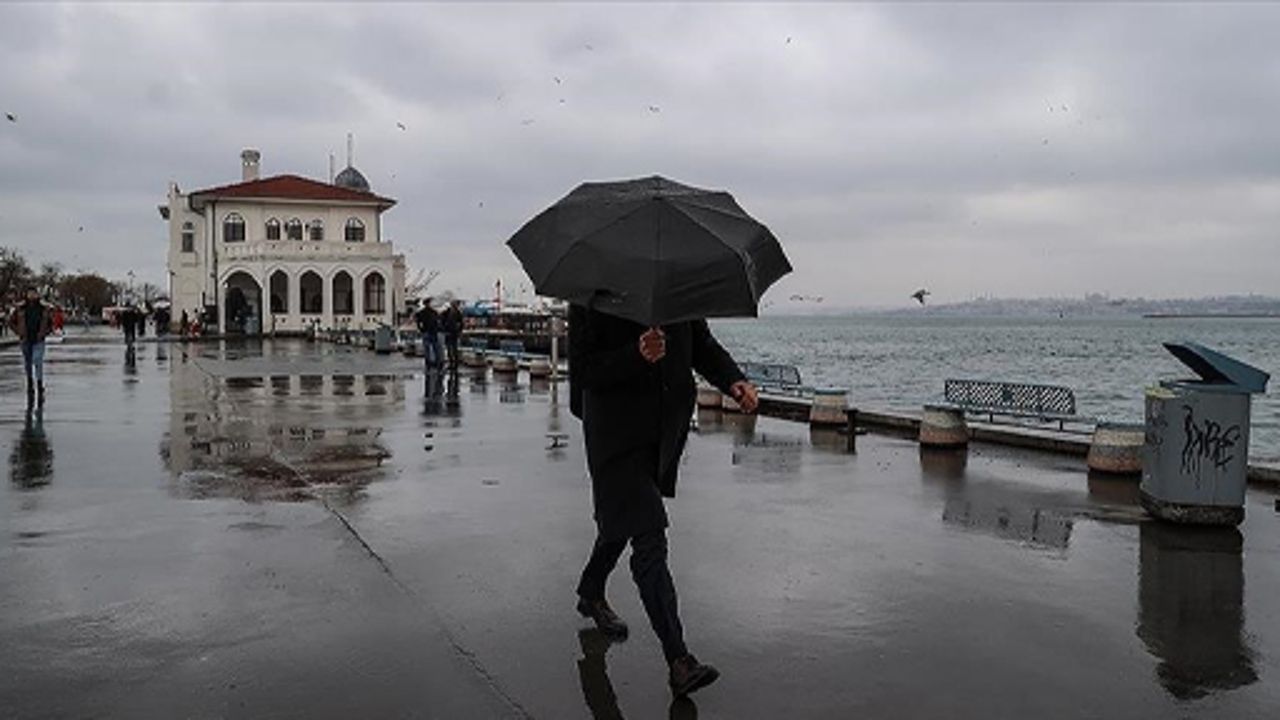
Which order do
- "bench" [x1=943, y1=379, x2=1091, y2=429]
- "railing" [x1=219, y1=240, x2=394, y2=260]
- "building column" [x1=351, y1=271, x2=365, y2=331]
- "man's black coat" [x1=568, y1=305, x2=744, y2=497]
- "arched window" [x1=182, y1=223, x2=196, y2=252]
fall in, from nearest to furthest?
"man's black coat" [x1=568, y1=305, x2=744, y2=497], "bench" [x1=943, y1=379, x2=1091, y2=429], "railing" [x1=219, y1=240, x2=394, y2=260], "building column" [x1=351, y1=271, x2=365, y2=331], "arched window" [x1=182, y1=223, x2=196, y2=252]

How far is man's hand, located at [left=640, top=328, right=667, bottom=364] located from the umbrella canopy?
0.19m

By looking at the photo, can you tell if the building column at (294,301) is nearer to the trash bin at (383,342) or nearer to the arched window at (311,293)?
the arched window at (311,293)

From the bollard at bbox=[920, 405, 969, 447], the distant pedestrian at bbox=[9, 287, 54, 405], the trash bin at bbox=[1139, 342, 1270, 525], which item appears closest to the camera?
the trash bin at bbox=[1139, 342, 1270, 525]

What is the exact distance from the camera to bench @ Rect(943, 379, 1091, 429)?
14547mm

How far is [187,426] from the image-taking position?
48.4 ft

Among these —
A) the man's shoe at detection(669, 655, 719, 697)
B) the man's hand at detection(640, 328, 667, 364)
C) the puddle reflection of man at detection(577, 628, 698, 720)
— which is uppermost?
the man's hand at detection(640, 328, 667, 364)

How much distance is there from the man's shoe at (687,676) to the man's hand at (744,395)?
1.17 metres

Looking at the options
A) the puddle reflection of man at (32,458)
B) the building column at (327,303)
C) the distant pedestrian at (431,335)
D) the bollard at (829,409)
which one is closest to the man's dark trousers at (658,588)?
the puddle reflection of man at (32,458)

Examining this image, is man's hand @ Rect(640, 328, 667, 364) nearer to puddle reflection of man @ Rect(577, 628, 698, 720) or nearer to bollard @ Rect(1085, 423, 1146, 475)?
puddle reflection of man @ Rect(577, 628, 698, 720)

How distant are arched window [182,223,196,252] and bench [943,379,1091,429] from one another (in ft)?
201

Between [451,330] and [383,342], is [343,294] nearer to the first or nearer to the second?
[383,342]

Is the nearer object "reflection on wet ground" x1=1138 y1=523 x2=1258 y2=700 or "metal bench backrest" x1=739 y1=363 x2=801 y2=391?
"reflection on wet ground" x1=1138 y1=523 x2=1258 y2=700

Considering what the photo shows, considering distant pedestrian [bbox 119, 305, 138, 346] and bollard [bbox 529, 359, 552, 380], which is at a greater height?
distant pedestrian [bbox 119, 305, 138, 346]

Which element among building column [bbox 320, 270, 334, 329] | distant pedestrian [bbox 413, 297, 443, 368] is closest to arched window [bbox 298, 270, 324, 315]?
building column [bbox 320, 270, 334, 329]
